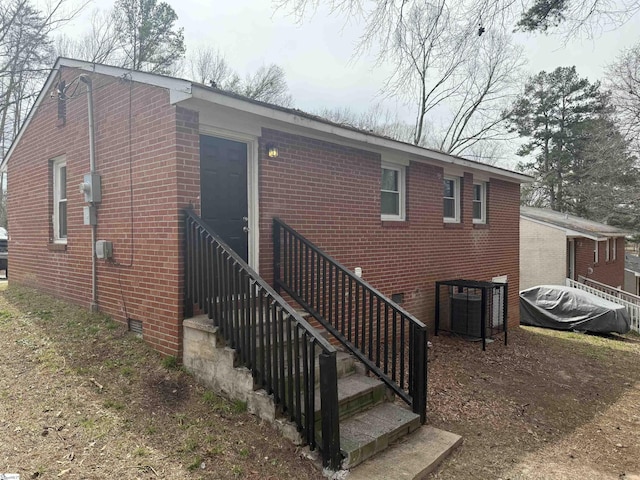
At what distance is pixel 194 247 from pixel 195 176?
86 cm

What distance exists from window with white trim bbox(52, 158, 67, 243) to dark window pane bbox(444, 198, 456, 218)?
772 cm

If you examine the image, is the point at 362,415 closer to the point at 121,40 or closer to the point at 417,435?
the point at 417,435

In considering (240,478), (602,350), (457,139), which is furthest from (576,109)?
(240,478)

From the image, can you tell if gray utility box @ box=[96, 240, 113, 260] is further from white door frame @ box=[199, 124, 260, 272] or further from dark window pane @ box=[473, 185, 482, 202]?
dark window pane @ box=[473, 185, 482, 202]

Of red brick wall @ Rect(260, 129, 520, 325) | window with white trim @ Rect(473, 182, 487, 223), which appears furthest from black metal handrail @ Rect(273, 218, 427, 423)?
window with white trim @ Rect(473, 182, 487, 223)

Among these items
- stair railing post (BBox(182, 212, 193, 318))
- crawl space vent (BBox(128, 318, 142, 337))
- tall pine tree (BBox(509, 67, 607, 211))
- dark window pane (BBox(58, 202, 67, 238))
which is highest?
tall pine tree (BBox(509, 67, 607, 211))

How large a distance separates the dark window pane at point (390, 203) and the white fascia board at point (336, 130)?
0.85 metres

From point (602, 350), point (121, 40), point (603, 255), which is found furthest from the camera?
point (603, 255)

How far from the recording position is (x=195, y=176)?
4934mm

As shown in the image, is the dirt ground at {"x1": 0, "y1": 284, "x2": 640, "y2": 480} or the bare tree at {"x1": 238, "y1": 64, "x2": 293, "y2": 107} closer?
the dirt ground at {"x1": 0, "y1": 284, "x2": 640, "y2": 480}

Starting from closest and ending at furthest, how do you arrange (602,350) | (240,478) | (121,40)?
1. (240,478)
2. (602,350)
3. (121,40)

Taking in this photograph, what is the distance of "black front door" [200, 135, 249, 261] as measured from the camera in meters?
5.39

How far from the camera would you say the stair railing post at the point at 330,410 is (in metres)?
3.41

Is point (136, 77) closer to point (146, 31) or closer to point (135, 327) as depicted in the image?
point (135, 327)
